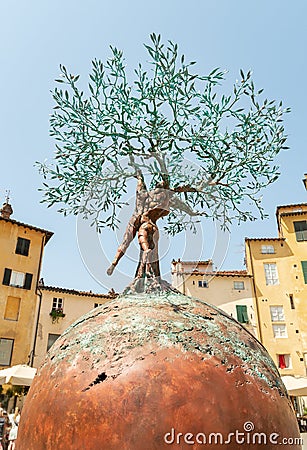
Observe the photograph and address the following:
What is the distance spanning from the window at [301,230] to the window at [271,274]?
3.17 metres

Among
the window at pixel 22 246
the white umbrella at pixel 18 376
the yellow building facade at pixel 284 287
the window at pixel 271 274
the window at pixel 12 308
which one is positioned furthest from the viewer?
the window at pixel 271 274

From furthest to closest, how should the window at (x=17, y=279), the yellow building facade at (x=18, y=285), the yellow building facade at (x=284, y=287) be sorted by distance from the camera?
the yellow building facade at (x=284, y=287) → the window at (x=17, y=279) → the yellow building facade at (x=18, y=285)

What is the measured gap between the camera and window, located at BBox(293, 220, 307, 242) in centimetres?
3284

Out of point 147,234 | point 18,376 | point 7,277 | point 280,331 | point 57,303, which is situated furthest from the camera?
point 57,303

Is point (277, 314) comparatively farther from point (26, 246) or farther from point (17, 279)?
point (26, 246)

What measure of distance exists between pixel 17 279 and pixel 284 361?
69.3 ft

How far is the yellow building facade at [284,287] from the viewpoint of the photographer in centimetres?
2980

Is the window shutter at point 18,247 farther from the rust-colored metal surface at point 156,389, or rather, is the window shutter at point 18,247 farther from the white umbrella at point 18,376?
the rust-colored metal surface at point 156,389

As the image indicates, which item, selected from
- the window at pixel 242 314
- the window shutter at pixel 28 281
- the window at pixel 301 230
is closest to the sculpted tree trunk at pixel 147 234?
the window shutter at pixel 28 281

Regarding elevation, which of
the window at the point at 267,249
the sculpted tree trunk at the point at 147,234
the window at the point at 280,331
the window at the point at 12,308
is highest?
the window at the point at 267,249

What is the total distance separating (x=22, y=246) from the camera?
29875mm

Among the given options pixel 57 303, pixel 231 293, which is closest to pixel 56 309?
pixel 57 303

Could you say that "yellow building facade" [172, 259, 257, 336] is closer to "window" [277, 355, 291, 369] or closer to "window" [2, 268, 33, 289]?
"window" [277, 355, 291, 369]

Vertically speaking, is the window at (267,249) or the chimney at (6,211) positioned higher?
the chimney at (6,211)
